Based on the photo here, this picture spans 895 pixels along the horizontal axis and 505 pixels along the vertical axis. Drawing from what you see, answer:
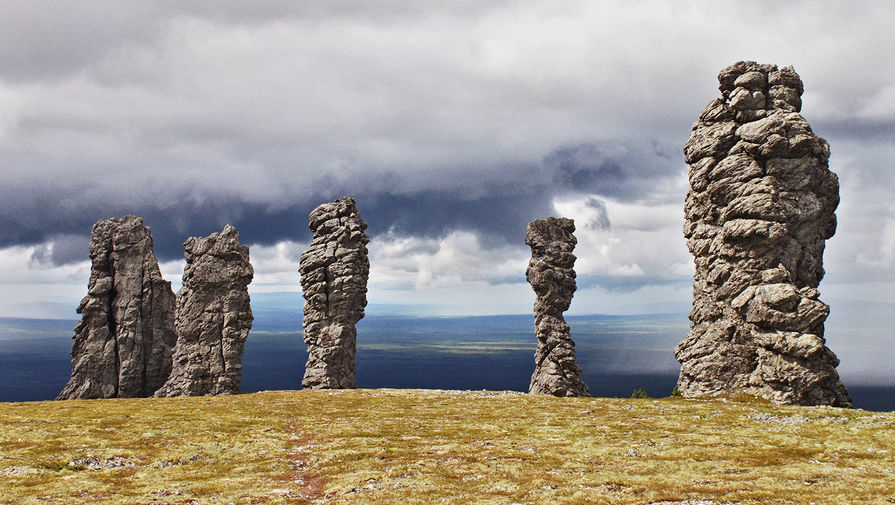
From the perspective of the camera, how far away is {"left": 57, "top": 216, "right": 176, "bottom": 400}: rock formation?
100m

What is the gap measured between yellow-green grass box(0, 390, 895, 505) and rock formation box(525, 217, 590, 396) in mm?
17685

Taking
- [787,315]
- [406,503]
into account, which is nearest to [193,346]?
[406,503]

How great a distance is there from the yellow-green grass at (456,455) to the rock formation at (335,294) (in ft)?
86.1

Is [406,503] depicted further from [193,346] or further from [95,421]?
[193,346]

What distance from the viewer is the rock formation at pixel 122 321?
100188mm

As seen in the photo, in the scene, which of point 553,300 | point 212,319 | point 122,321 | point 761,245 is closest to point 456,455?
point 761,245

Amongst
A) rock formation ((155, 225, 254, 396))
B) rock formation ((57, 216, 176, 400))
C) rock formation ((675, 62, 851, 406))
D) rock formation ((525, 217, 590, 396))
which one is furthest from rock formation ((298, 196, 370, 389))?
rock formation ((675, 62, 851, 406))

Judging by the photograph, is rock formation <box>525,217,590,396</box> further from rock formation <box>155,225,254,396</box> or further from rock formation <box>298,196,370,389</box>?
rock formation <box>155,225,254,396</box>

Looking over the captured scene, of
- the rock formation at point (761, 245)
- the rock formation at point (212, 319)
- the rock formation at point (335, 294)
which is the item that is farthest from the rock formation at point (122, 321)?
the rock formation at point (761, 245)

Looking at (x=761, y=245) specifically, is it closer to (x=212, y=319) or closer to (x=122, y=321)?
(x=212, y=319)

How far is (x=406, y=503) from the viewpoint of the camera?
3062 centimetres

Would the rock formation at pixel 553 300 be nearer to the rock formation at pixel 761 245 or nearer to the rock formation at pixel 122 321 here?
the rock formation at pixel 761 245

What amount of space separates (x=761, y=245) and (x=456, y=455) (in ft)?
166

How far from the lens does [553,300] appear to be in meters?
91.7
